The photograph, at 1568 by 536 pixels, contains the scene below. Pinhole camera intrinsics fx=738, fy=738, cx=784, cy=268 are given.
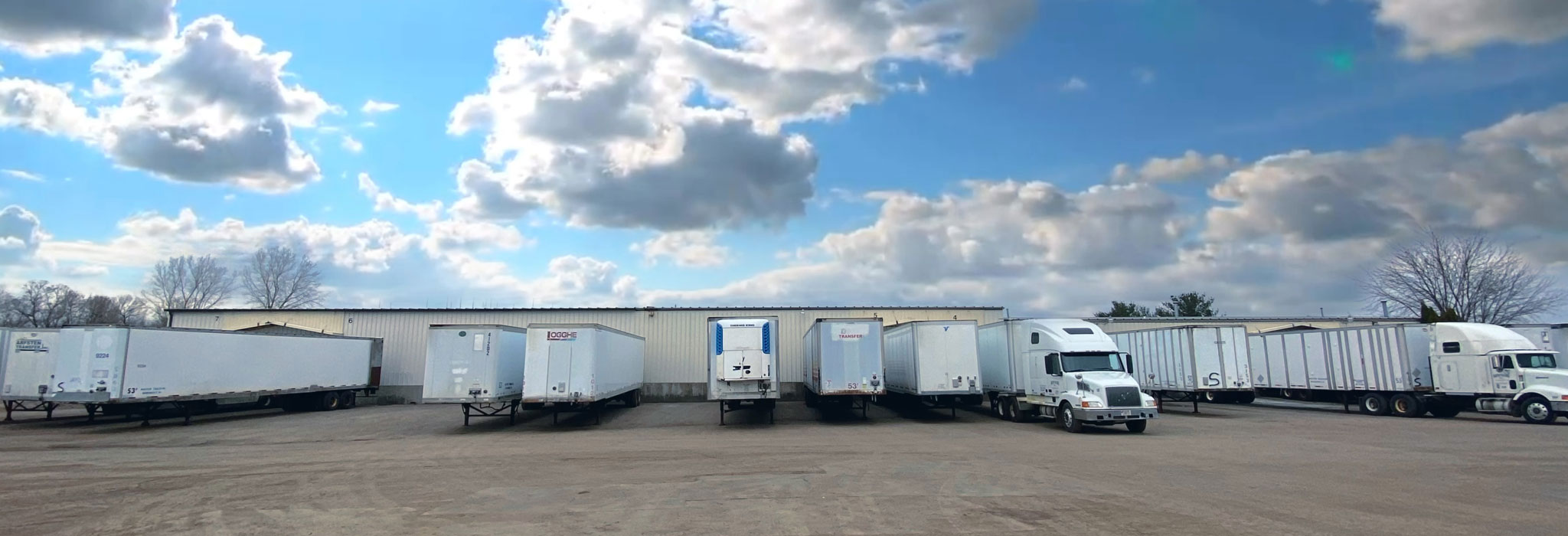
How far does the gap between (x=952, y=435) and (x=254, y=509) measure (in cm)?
1577

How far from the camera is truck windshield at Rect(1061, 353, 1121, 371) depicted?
22.3 m

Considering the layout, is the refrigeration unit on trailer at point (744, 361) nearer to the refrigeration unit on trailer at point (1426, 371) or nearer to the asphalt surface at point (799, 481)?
the asphalt surface at point (799, 481)

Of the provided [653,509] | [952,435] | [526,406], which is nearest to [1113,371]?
[952,435]

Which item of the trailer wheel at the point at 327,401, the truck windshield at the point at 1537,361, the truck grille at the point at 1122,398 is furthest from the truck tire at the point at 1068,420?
the trailer wheel at the point at 327,401

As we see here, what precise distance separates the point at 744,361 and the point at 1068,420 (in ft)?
32.5

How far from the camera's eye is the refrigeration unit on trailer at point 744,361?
23.3m

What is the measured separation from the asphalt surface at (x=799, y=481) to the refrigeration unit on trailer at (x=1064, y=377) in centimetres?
86

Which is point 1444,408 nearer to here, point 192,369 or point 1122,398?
Answer: point 1122,398

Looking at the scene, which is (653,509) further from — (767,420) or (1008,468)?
(767,420)

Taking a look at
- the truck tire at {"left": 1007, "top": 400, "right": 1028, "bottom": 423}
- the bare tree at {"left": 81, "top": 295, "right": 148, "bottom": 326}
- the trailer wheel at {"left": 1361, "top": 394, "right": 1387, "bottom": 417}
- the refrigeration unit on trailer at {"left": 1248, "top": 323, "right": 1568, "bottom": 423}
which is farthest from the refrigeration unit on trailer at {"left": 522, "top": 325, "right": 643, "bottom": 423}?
the bare tree at {"left": 81, "top": 295, "right": 148, "bottom": 326}

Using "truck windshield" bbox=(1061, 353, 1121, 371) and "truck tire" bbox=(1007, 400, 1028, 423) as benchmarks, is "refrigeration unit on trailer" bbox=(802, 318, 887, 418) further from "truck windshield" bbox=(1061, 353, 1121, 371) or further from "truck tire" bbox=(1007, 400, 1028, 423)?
"truck windshield" bbox=(1061, 353, 1121, 371)

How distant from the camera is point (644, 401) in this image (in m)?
38.4

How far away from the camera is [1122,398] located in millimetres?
20672

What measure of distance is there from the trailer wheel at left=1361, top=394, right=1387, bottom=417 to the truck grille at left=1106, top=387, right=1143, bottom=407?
14.8 meters
